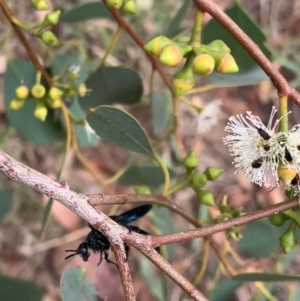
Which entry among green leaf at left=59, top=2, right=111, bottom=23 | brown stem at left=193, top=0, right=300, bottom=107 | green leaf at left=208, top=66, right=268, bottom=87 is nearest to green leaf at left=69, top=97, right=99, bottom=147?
green leaf at left=59, top=2, right=111, bottom=23

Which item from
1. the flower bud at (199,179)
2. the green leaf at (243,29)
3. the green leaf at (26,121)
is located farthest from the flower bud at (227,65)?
the green leaf at (26,121)

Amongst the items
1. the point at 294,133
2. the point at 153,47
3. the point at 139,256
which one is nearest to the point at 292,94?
the point at 294,133

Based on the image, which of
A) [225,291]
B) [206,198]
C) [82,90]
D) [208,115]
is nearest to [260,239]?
[225,291]

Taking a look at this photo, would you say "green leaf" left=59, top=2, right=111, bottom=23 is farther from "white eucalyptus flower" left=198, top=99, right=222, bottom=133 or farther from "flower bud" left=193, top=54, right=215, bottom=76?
"flower bud" left=193, top=54, right=215, bottom=76

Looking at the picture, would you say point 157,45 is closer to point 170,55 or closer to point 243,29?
point 170,55

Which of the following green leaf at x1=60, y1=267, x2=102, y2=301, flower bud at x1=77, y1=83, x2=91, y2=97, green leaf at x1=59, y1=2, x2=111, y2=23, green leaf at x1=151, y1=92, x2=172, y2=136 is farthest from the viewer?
green leaf at x1=151, y1=92, x2=172, y2=136

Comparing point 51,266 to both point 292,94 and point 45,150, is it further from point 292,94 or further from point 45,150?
point 292,94
